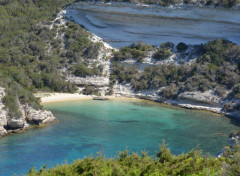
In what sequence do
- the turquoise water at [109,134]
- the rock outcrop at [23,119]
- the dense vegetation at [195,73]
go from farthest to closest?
the dense vegetation at [195,73] → the rock outcrop at [23,119] → the turquoise water at [109,134]

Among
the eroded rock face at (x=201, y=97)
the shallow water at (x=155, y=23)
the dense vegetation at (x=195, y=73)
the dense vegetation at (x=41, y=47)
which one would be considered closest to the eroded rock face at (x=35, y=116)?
the dense vegetation at (x=41, y=47)

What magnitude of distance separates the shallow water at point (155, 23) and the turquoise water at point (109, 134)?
1029 cm

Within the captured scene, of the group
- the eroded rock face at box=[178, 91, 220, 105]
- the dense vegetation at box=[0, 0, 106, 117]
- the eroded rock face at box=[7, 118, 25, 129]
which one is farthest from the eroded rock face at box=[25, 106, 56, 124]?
the eroded rock face at box=[178, 91, 220, 105]

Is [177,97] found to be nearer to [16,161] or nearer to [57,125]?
[57,125]

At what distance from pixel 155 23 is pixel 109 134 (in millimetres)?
19414

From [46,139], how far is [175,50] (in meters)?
20.9

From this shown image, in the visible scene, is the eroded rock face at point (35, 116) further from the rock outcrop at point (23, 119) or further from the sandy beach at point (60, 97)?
the sandy beach at point (60, 97)

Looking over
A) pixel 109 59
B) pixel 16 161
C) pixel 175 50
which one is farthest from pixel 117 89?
pixel 16 161

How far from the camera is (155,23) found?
3966 cm

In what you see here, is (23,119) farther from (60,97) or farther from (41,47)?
(41,47)

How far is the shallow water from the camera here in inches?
1446

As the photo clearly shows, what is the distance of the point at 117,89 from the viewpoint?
3725cm

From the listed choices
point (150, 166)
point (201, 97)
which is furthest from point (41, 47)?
point (150, 166)

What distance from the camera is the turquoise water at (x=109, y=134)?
64.0 ft
